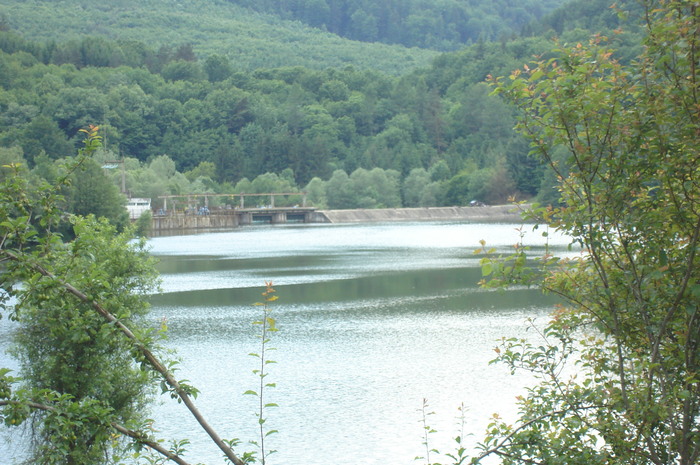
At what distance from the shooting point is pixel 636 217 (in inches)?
→ 239

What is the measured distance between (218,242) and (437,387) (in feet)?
200

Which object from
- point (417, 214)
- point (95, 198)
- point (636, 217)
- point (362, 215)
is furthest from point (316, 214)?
point (636, 217)

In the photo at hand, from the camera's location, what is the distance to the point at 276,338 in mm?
27734

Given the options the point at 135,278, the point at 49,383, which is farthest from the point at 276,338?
the point at 49,383

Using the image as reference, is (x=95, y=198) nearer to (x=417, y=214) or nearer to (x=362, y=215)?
(x=362, y=215)

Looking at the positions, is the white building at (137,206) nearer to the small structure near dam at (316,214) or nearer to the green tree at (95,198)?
the small structure near dam at (316,214)

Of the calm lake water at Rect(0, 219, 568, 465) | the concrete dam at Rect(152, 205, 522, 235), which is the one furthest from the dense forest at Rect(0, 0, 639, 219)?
the calm lake water at Rect(0, 219, 568, 465)

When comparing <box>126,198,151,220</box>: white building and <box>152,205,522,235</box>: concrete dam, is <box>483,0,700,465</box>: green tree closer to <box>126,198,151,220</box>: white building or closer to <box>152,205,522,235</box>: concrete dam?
<box>126,198,151,220</box>: white building

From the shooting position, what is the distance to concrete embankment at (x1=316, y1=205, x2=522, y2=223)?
125250 mm

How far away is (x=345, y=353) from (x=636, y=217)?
19742 millimetres

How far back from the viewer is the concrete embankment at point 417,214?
125250 mm

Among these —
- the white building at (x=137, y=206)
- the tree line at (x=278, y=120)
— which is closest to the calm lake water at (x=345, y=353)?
the white building at (x=137, y=206)

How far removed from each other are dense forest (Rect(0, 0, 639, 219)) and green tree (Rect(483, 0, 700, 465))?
10057 centimetres

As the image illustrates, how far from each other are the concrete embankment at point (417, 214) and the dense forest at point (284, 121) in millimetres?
3715
